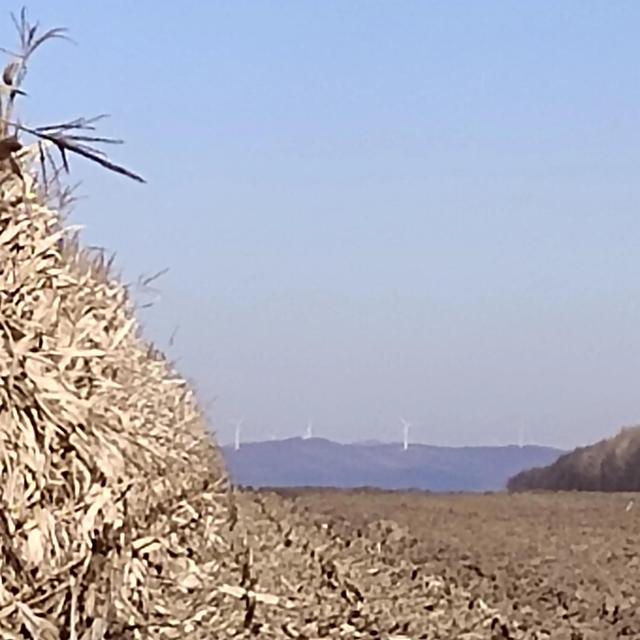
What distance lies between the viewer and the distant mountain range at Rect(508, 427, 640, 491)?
86.2 feet

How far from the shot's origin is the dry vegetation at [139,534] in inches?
165

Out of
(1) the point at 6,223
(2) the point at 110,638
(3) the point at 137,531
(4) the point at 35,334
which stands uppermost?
(1) the point at 6,223

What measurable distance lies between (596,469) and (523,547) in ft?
50.0

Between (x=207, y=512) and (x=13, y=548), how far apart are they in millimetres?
6170

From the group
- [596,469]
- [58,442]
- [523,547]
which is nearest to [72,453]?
[58,442]

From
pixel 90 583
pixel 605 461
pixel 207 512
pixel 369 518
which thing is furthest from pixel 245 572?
pixel 605 461

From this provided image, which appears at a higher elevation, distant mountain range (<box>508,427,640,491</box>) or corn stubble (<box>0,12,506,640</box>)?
distant mountain range (<box>508,427,640,491</box>)

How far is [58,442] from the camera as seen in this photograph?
14.0 feet

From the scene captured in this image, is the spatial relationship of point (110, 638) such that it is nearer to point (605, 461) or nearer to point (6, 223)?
point (6, 223)

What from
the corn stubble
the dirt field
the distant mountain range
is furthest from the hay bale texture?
the distant mountain range

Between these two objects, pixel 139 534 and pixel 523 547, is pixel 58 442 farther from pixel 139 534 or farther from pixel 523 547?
pixel 523 547

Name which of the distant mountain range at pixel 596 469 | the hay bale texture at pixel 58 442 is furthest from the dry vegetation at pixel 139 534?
the distant mountain range at pixel 596 469

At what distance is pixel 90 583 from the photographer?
447cm

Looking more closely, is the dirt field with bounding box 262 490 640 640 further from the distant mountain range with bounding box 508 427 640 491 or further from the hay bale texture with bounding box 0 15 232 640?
the distant mountain range with bounding box 508 427 640 491
